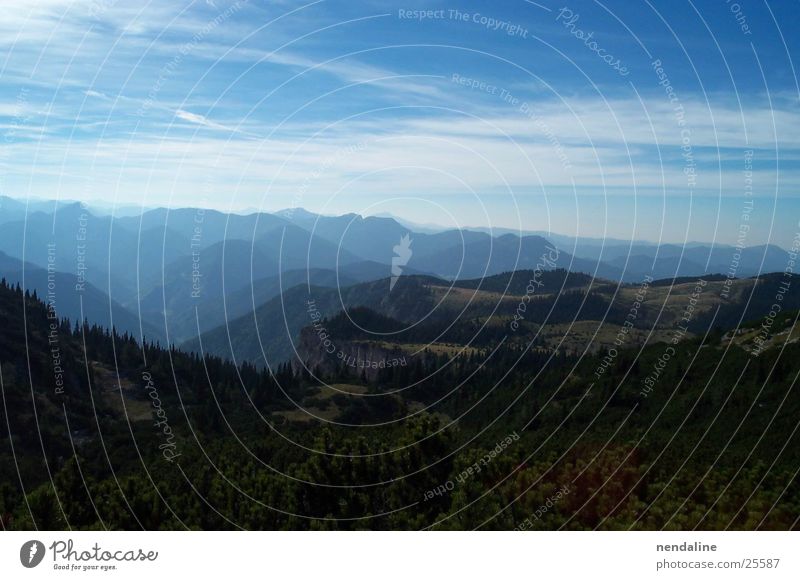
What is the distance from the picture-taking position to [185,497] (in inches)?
674

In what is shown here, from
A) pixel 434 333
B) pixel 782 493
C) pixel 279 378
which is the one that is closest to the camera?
pixel 782 493

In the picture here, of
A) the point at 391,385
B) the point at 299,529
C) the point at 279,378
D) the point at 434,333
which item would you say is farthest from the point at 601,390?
the point at 434,333

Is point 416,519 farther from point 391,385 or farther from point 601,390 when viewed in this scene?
point 391,385

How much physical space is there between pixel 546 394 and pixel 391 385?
92.2 feet

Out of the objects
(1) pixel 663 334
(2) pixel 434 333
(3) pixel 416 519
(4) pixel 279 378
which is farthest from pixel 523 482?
(1) pixel 663 334

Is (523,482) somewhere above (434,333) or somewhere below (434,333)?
above

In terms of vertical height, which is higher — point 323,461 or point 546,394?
point 323,461

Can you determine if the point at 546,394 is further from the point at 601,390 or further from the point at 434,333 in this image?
the point at 434,333

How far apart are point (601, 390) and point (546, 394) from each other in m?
6.16
